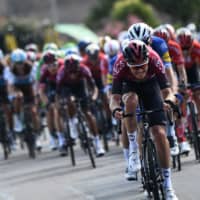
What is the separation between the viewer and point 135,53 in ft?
31.0

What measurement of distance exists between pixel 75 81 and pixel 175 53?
7.25 ft

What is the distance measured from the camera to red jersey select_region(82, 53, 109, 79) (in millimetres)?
16906

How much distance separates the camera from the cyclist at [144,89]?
31.3 feet

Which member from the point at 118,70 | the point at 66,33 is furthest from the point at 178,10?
the point at 118,70

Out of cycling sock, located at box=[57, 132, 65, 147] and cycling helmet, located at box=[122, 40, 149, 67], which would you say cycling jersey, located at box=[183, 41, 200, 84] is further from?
cycling helmet, located at box=[122, 40, 149, 67]

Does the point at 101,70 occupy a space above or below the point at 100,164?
above

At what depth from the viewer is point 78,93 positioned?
15016 mm

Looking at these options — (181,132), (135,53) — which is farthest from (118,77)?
(181,132)

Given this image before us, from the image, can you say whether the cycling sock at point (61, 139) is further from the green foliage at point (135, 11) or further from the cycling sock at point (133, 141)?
the green foliage at point (135, 11)

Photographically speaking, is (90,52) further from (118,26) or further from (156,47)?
(118,26)

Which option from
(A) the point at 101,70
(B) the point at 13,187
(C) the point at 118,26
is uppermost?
(C) the point at 118,26

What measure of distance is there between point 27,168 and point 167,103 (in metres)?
6.11

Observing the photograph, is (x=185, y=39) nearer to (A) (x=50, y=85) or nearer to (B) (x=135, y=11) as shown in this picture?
(A) (x=50, y=85)

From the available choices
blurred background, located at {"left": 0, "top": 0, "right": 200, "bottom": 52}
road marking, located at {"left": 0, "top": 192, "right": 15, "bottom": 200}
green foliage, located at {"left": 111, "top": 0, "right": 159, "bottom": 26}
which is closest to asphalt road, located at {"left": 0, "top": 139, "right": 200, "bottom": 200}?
road marking, located at {"left": 0, "top": 192, "right": 15, "bottom": 200}
